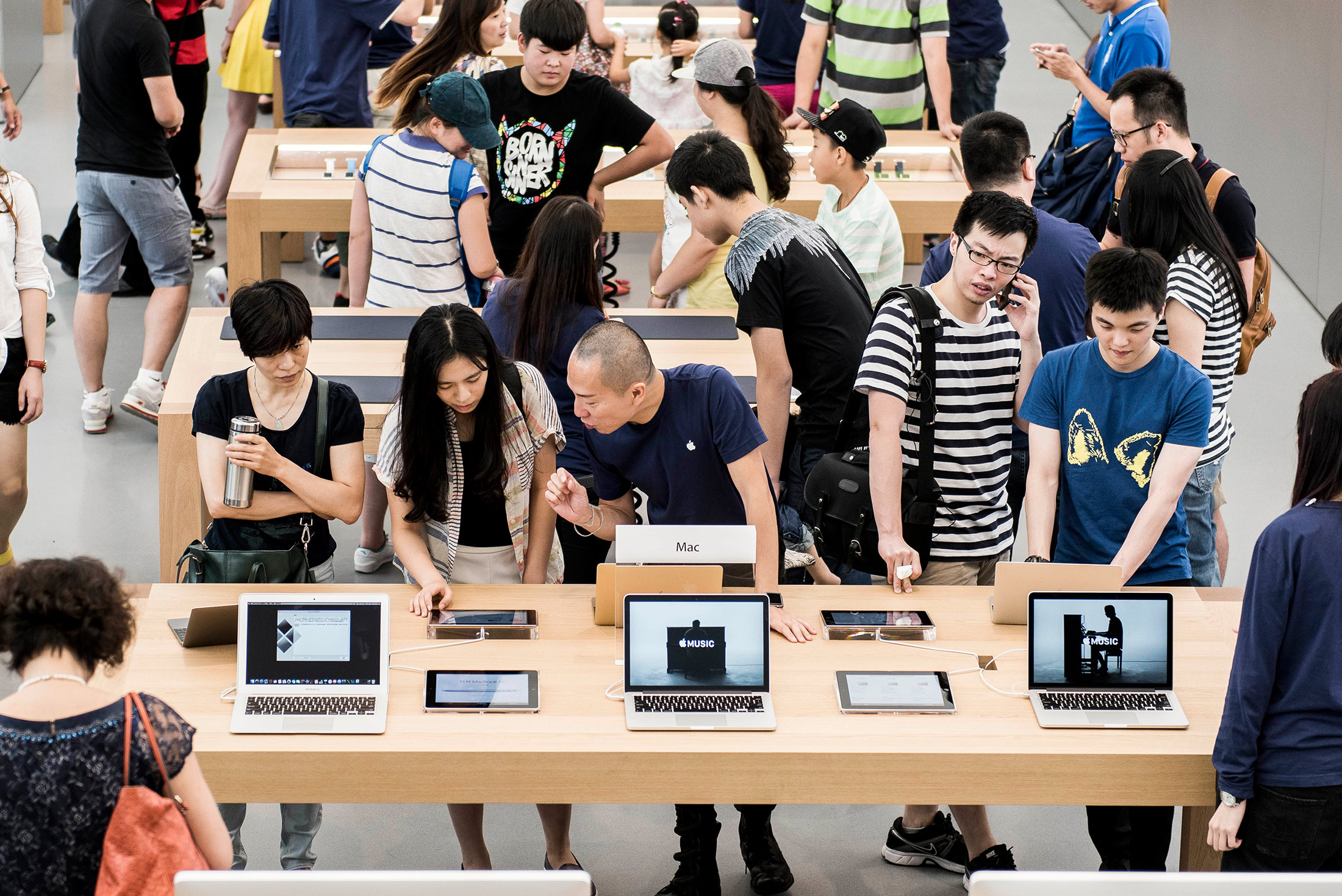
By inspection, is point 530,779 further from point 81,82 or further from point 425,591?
point 81,82

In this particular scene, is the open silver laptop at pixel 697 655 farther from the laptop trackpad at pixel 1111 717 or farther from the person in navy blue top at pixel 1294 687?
the person in navy blue top at pixel 1294 687

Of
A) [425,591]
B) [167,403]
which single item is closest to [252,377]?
[425,591]

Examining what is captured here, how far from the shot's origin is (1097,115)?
552 cm

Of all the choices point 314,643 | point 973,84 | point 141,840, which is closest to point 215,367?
point 314,643

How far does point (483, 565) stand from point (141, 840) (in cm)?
141

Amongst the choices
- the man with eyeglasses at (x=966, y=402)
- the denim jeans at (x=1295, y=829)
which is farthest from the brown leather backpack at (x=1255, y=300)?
the denim jeans at (x=1295, y=829)

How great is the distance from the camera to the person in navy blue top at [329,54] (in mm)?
6082

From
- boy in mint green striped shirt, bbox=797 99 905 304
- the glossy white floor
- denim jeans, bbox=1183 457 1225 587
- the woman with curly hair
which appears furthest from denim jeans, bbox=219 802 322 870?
denim jeans, bbox=1183 457 1225 587

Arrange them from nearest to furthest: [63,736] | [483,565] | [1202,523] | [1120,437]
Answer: [63,736] < [1120,437] < [483,565] < [1202,523]

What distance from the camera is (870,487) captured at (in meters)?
3.28

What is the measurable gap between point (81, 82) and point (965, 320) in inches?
150

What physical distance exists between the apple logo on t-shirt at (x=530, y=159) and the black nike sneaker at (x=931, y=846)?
2.38 metres

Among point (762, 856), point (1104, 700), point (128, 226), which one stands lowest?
point (762, 856)

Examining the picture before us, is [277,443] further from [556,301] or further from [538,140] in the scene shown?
[538,140]
